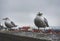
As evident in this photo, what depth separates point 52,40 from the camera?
16.2 feet

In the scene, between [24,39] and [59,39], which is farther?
[24,39]

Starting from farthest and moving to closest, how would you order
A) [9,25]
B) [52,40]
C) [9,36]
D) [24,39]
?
[9,25] < [9,36] < [24,39] < [52,40]

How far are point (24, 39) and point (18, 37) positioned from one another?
56 cm

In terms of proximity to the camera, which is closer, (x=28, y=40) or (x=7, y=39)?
(x=28, y=40)

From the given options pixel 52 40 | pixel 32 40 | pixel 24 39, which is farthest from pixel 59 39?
pixel 24 39

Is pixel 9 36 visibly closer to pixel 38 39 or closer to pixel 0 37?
pixel 0 37

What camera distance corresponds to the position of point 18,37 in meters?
7.07

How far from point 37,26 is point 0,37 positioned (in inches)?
219

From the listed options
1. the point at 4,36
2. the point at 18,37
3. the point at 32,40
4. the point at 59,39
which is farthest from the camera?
the point at 4,36

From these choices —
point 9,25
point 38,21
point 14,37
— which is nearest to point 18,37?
point 14,37

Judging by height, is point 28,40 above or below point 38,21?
below

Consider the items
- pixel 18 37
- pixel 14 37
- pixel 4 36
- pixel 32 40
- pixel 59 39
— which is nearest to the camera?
pixel 59 39

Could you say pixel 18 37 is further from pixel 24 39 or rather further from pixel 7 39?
pixel 7 39

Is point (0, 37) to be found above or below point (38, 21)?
below
